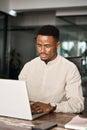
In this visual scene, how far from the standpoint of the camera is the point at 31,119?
1467 mm

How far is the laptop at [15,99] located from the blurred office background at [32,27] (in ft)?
14.8

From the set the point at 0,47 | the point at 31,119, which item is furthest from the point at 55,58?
the point at 0,47

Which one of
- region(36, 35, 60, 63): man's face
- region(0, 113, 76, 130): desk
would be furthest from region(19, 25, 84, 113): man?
region(0, 113, 76, 130): desk

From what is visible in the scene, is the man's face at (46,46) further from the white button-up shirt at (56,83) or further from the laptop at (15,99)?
the laptop at (15,99)

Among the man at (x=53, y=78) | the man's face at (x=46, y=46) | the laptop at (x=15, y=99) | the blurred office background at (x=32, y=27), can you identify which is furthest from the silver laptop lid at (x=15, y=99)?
the blurred office background at (x=32, y=27)

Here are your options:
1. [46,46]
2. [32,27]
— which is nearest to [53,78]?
[46,46]

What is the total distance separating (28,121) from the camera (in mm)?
1446

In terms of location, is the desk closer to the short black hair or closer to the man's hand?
the man's hand

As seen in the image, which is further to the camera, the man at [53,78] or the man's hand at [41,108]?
the man at [53,78]

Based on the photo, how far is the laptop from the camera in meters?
1.37

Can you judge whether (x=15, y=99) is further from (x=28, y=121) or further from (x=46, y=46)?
(x=46, y=46)

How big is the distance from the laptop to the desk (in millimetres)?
40

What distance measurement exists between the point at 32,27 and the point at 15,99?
18.8ft

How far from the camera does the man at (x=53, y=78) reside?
1.88 metres
